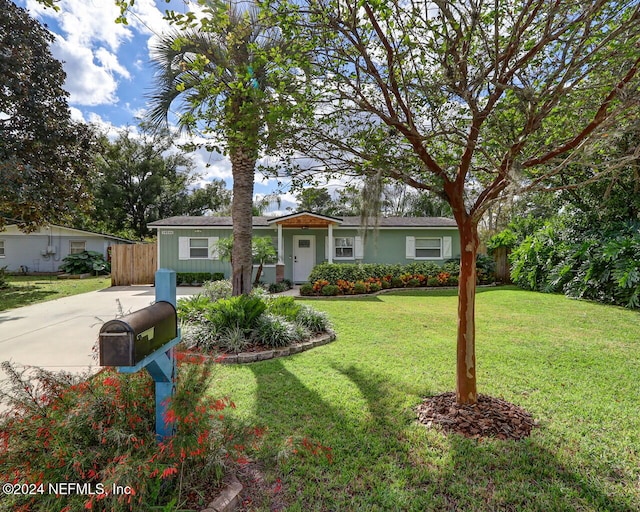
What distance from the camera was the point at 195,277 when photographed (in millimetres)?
14258

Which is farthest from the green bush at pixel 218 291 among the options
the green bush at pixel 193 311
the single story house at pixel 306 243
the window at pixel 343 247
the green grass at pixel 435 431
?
the window at pixel 343 247

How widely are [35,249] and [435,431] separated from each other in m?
25.0

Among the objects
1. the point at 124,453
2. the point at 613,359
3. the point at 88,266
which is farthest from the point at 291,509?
the point at 88,266

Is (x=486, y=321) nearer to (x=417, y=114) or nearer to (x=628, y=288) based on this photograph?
(x=628, y=288)

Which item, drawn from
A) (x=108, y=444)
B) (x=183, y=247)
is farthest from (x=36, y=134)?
(x=108, y=444)

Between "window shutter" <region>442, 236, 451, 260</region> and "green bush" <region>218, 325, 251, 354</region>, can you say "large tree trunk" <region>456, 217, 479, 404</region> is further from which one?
"window shutter" <region>442, 236, 451, 260</region>

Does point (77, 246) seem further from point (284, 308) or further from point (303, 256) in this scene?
point (284, 308)

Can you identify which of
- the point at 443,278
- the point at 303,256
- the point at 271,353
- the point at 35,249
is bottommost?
the point at 271,353

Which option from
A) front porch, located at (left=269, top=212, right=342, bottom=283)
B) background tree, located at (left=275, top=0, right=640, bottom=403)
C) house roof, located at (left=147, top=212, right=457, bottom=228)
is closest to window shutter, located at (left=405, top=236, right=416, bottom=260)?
house roof, located at (left=147, top=212, right=457, bottom=228)

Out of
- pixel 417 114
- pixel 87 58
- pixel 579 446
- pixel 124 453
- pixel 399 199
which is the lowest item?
pixel 579 446

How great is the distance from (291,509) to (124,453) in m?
1.02

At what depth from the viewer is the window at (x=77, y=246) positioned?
813 inches

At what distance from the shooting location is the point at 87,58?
7.95m

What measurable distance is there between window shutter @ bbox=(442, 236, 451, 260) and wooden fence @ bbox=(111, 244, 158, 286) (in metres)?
13.0
